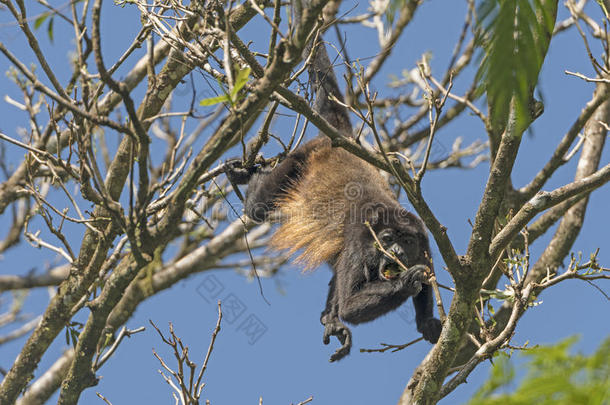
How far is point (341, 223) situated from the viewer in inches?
232

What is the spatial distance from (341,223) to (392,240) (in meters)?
0.50

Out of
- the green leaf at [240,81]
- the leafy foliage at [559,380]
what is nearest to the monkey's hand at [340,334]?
the green leaf at [240,81]

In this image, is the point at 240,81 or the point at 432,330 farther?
the point at 432,330

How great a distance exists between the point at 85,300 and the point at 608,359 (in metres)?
4.18

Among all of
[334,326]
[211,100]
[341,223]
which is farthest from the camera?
[341,223]

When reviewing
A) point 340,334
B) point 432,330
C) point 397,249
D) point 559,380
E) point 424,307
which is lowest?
point 559,380

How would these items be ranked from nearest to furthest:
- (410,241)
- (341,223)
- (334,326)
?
(334,326), (410,241), (341,223)

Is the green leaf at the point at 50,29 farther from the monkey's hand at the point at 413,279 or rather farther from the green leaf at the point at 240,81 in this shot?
the monkey's hand at the point at 413,279

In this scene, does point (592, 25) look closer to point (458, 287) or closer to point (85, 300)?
point (458, 287)

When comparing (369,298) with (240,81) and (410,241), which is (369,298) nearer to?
(410,241)

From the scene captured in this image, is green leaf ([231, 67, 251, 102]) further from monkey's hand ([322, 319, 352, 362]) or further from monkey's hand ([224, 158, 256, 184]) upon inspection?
monkey's hand ([322, 319, 352, 362])

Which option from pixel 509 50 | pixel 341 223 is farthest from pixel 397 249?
pixel 509 50

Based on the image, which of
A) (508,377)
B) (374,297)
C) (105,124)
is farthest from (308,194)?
(508,377)

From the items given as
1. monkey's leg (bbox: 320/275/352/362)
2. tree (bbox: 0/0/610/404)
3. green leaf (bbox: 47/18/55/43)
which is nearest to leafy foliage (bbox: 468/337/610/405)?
tree (bbox: 0/0/610/404)
